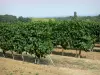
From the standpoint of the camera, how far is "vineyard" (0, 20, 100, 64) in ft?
73.5

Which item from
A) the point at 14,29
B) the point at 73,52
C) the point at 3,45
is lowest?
the point at 73,52

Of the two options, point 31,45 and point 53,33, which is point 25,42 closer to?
point 31,45

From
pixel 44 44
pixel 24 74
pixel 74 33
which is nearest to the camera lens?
pixel 24 74

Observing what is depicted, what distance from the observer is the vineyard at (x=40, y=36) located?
22406 mm

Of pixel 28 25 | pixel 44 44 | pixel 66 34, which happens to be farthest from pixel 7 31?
pixel 66 34

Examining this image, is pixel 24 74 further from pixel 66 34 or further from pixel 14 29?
pixel 66 34

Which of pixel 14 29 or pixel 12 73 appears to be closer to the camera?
pixel 12 73

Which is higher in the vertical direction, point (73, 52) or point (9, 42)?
point (9, 42)

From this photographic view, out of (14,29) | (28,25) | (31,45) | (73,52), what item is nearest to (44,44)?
(31,45)

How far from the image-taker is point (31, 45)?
22.7 m

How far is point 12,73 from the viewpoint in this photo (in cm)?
1711

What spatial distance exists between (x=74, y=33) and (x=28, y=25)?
7.12 meters

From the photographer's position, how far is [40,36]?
22.4 m

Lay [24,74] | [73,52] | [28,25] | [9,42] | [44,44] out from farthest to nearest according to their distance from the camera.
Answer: [73,52] → [9,42] → [28,25] → [44,44] → [24,74]
